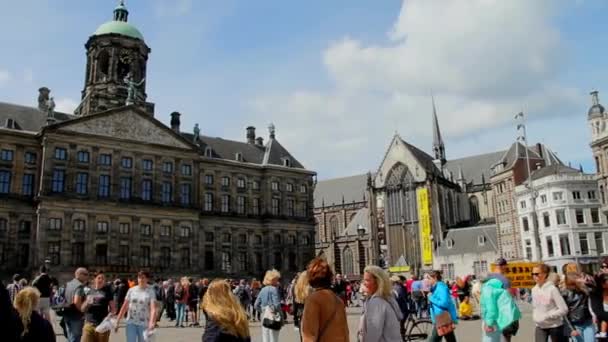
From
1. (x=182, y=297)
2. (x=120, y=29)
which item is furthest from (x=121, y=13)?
(x=182, y=297)

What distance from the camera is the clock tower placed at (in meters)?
51.2

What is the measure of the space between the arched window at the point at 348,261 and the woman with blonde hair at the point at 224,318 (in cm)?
7668

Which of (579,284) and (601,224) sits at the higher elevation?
(601,224)

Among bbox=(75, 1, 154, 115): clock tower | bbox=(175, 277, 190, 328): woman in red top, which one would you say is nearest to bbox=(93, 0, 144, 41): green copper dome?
bbox=(75, 1, 154, 115): clock tower

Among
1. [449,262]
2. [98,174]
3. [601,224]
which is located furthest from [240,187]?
[601,224]

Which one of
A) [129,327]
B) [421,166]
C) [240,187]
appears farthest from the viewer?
[421,166]

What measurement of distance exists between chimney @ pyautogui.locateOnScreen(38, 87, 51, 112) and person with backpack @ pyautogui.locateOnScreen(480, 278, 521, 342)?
49508mm

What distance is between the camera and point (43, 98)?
→ 50.5 meters

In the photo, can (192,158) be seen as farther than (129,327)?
Yes

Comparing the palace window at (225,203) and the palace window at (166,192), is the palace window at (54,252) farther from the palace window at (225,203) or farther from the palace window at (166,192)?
the palace window at (225,203)

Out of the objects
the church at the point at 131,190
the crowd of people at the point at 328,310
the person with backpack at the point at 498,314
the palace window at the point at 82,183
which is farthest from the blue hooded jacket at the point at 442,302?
the palace window at the point at 82,183

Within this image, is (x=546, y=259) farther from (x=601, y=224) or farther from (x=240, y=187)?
(x=240, y=187)

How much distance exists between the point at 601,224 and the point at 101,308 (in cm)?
5463

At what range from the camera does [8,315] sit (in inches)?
130
